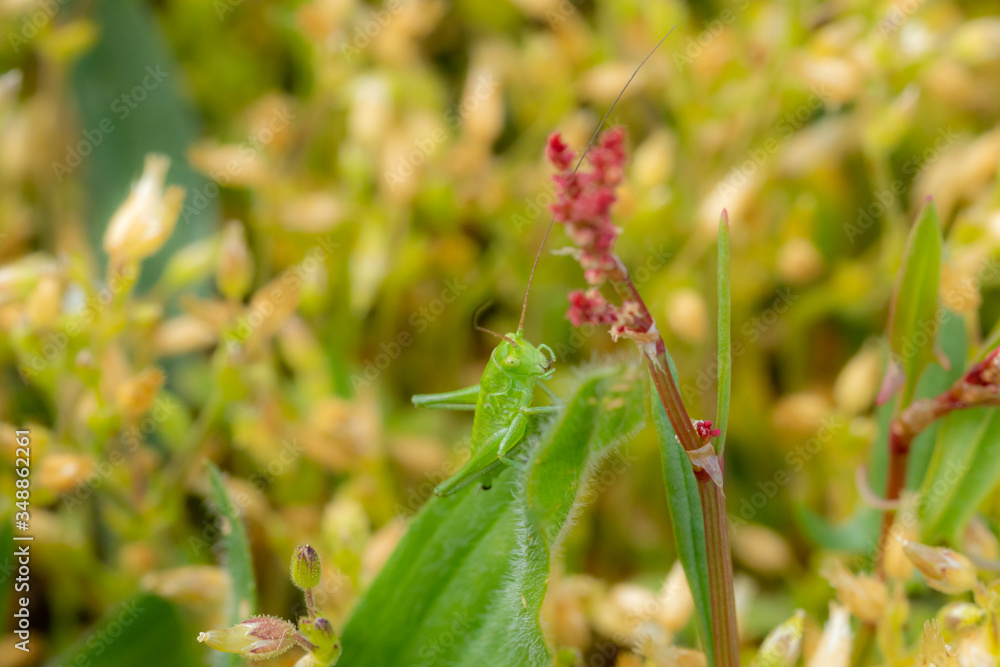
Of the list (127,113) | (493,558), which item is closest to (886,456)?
(493,558)

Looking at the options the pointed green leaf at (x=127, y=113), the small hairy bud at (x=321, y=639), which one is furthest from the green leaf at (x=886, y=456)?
the pointed green leaf at (x=127, y=113)

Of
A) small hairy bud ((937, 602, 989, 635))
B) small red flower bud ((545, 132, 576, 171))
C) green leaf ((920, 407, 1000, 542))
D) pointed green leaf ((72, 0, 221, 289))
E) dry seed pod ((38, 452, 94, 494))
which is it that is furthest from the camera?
pointed green leaf ((72, 0, 221, 289))

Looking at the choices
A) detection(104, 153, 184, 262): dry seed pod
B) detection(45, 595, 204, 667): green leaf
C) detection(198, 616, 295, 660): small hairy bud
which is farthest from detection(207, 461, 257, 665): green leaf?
detection(104, 153, 184, 262): dry seed pod

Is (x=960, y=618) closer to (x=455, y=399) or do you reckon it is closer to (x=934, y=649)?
(x=934, y=649)

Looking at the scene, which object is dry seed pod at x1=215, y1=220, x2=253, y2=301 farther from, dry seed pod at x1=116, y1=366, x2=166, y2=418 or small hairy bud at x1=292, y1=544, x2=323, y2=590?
small hairy bud at x1=292, y1=544, x2=323, y2=590

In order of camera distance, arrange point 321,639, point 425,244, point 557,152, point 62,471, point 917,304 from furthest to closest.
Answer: point 425,244
point 62,471
point 917,304
point 321,639
point 557,152

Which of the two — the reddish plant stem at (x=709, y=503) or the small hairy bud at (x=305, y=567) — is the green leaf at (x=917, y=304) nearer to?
the reddish plant stem at (x=709, y=503)

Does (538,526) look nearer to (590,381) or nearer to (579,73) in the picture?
(590,381)
